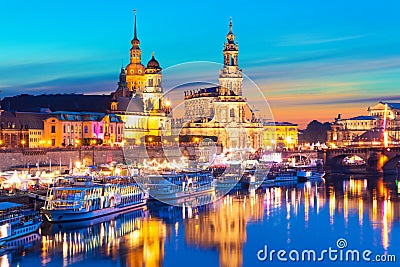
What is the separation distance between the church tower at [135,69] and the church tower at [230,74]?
1505 centimetres

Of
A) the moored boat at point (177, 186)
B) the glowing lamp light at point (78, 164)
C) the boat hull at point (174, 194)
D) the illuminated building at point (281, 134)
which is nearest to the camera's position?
the boat hull at point (174, 194)

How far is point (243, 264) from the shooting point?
35.2 metres

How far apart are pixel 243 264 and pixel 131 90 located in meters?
81.9

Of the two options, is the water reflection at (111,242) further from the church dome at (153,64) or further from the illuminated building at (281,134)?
the illuminated building at (281,134)


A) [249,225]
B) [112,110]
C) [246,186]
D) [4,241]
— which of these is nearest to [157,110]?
[112,110]

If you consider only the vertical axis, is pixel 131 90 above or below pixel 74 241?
above

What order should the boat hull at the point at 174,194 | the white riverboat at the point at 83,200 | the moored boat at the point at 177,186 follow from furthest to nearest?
the moored boat at the point at 177,186 < the boat hull at the point at 174,194 < the white riverboat at the point at 83,200

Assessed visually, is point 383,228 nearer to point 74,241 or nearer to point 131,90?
point 74,241

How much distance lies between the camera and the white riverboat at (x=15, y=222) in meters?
37.0

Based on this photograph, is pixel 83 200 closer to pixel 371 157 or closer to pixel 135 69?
pixel 371 157

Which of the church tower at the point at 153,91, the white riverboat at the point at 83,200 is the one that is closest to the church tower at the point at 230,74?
the church tower at the point at 153,91

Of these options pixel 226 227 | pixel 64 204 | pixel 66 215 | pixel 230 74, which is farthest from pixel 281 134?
pixel 66 215

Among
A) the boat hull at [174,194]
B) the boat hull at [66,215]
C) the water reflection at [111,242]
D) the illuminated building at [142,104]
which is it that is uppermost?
the illuminated building at [142,104]

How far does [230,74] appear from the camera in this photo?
106 metres
